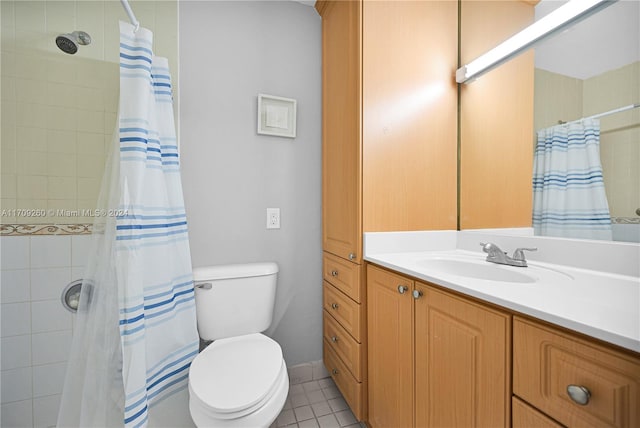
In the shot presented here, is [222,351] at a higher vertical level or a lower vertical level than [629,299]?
lower

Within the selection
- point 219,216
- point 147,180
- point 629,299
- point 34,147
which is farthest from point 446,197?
point 34,147

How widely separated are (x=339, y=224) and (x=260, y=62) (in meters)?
1.05

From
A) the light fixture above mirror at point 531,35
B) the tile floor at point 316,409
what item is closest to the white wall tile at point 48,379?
the tile floor at point 316,409

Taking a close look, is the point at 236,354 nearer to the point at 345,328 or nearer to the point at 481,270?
the point at 345,328

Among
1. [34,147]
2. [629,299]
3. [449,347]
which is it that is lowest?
[449,347]

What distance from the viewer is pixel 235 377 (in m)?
0.94

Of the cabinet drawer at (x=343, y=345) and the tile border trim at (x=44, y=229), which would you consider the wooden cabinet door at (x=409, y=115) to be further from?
the tile border trim at (x=44, y=229)

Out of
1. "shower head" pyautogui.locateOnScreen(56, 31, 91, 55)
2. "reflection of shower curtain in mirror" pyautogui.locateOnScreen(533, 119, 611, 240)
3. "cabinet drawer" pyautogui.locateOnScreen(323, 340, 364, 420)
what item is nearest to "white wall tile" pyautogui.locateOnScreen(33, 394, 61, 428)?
"cabinet drawer" pyautogui.locateOnScreen(323, 340, 364, 420)

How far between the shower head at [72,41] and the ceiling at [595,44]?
1976mm

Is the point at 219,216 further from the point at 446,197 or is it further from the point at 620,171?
the point at 620,171

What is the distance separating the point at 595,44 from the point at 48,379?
8.58 ft

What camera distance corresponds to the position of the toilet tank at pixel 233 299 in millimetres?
1260

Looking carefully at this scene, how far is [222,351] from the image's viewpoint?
111 cm

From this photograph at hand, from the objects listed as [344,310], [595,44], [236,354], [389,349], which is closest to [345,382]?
[344,310]
